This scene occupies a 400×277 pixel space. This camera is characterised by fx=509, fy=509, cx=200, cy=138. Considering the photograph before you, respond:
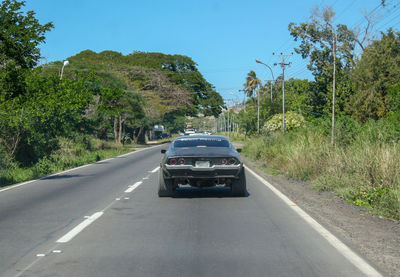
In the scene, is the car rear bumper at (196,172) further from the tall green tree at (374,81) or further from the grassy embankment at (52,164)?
the tall green tree at (374,81)

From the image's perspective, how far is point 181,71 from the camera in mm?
73250

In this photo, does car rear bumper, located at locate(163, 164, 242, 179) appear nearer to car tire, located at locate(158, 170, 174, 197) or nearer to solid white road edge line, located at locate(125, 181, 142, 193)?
car tire, located at locate(158, 170, 174, 197)

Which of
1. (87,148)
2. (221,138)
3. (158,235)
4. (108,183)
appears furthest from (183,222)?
(87,148)

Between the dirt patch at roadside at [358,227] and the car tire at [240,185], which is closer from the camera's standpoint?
the dirt patch at roadside at [358,227]

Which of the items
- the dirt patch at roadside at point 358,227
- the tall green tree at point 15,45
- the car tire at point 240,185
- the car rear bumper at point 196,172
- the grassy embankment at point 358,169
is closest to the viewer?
the dirt patch at roadside at point 358,227

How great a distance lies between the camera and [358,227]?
8273 millimetres

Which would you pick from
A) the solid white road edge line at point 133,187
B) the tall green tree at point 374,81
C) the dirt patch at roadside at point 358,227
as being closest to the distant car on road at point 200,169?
the dirt patch at roadside at point 358,227

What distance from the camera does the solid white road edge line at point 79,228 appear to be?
7.28m

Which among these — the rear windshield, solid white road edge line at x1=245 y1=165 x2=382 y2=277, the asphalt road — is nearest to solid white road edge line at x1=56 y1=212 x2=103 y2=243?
the asphalt road

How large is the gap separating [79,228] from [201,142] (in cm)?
490

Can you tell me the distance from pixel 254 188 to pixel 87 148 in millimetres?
25519

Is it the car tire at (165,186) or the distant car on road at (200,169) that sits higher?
the distant car on road at (200,169)

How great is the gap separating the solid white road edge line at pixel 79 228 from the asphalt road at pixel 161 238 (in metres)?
0.02

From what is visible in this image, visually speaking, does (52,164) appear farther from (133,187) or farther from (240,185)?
(240,185)
